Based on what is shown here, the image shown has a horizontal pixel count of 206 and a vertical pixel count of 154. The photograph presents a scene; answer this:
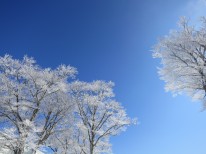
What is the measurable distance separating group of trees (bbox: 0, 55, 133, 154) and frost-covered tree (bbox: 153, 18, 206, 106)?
9379 millimetres

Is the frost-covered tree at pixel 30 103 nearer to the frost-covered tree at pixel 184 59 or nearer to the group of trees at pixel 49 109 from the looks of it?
the group of trees at pixel 49 109

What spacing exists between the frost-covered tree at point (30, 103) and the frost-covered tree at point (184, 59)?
34.5ft

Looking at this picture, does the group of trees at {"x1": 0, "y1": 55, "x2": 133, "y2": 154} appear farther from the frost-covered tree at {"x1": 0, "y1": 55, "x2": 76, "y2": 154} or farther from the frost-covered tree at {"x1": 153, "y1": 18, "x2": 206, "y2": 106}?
the frost-covered tree at {"x1": 153, "y1": 18, "x2": 206, "y2": 106}

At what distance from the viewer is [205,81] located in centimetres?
1633

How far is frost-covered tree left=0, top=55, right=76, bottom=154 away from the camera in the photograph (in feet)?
62.4

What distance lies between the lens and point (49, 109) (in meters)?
22.7

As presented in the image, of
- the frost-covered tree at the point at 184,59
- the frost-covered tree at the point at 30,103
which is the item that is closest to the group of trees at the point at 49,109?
the frost-covered tree at the point at 30,103

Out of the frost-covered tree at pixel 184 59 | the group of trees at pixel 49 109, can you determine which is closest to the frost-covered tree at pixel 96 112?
the group of trees at pixel 49 109

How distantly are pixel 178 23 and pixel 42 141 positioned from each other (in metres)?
16.3

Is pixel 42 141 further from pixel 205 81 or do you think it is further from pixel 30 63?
pixel 205 81

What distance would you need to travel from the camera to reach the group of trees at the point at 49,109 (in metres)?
19.7

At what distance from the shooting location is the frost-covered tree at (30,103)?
1902 centimetres

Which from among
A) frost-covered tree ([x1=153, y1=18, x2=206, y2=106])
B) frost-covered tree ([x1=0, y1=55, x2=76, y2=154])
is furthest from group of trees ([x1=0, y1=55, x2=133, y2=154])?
frost-covered tree ([x1=153, y1=18, x2=206, y2=106])

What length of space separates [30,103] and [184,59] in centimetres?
1414
